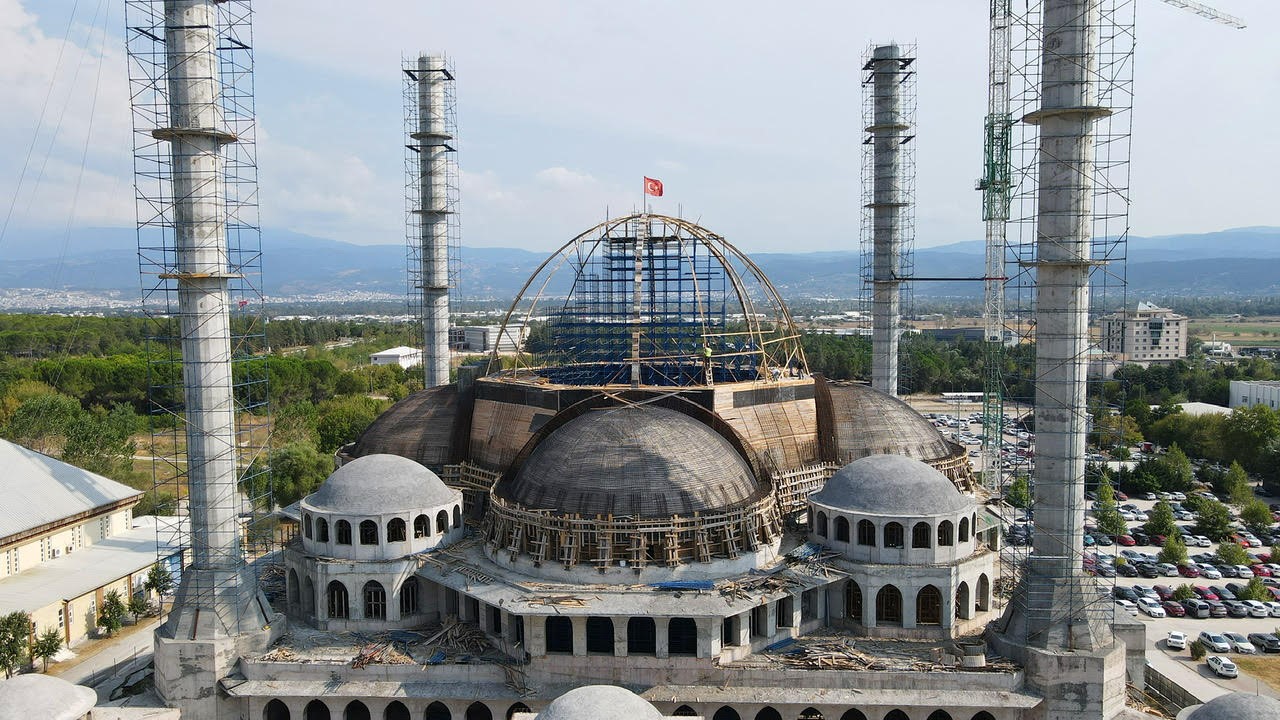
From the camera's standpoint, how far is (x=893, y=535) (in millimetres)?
38375

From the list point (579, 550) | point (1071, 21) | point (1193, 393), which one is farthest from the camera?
point (1193, 393)

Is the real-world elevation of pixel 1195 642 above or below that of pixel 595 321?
below

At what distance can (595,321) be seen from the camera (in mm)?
59438

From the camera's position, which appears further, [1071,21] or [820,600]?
[820,600]

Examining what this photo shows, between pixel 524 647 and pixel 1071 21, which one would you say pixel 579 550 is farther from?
pixel 1071 21

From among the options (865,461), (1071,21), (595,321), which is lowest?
(865,461)

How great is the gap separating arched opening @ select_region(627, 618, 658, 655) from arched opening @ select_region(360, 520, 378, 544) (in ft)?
41.2

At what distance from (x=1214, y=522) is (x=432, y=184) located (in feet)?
203

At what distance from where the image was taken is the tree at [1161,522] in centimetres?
6538

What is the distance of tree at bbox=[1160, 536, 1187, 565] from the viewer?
59344 millimetres

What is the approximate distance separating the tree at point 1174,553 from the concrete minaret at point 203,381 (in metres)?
56.0

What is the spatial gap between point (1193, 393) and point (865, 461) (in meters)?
108

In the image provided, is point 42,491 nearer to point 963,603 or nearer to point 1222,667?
point 963,603

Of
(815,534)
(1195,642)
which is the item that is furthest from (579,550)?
(1195,642)
